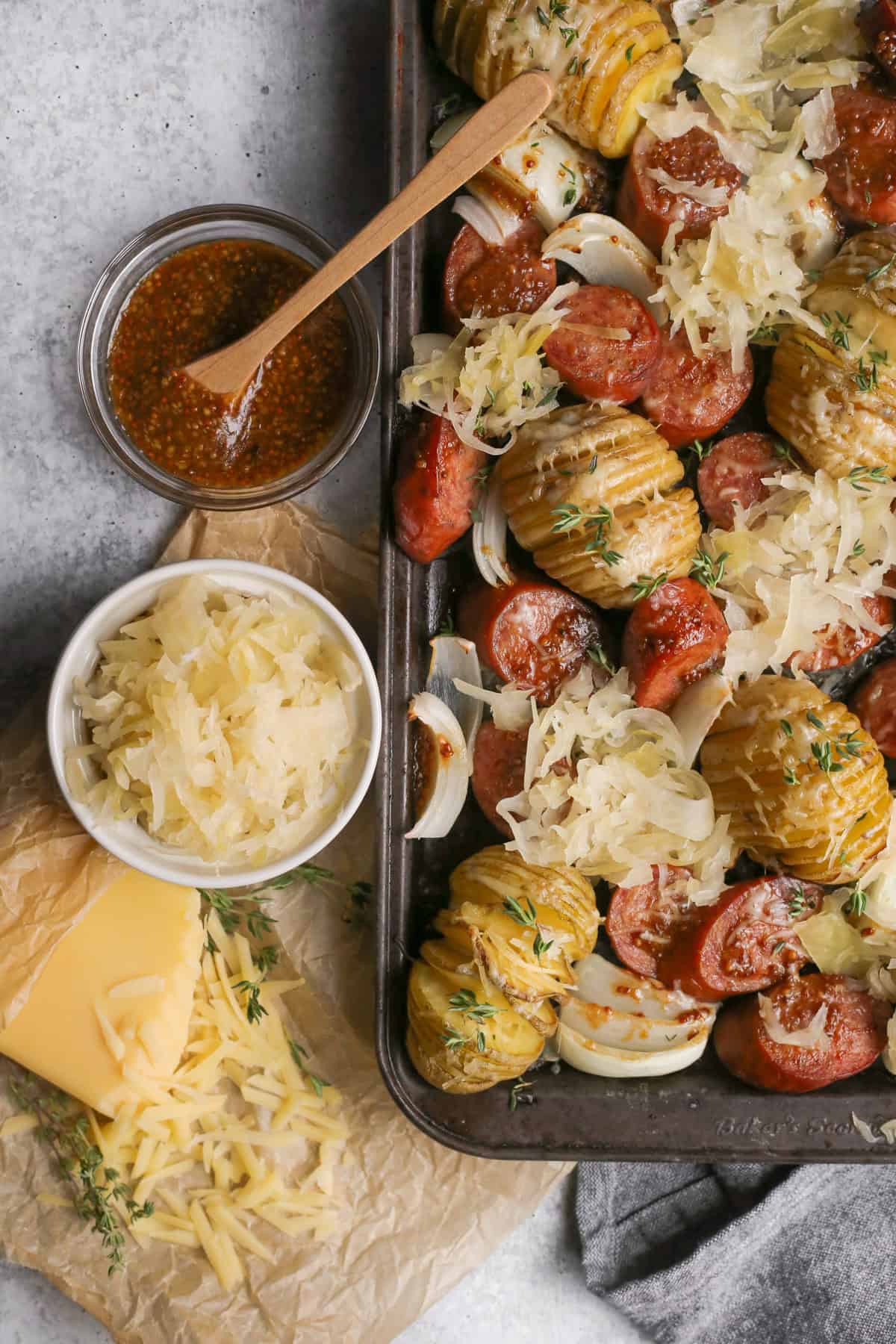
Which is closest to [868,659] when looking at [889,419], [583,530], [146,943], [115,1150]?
[889,419]

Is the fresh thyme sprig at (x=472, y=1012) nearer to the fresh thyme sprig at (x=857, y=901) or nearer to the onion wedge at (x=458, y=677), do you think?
the onion wedge at (x=458, y=677)

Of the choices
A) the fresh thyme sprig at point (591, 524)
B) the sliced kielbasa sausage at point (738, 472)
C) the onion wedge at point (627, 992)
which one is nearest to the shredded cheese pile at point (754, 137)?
the sliced kielbasa sausage at point (738, 472)

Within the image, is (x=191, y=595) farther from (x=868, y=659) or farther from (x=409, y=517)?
(x=868, y=659)

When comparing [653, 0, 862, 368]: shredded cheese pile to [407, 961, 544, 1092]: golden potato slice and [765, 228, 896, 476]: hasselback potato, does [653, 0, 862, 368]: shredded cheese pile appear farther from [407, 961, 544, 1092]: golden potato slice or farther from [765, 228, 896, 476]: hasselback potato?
[407, 961, 544, 1092]: golden potato slice

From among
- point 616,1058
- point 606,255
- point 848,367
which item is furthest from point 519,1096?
point 606,255

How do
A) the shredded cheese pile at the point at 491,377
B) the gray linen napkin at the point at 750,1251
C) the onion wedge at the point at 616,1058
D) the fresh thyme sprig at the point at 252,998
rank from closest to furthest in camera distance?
the shredded cheese pile at the point at 491,377 < the onion wedge at the point at 616,1058 < the fresh thyme sprig at the point at 252,998 < the gray linen napkin at the point at 750,1251

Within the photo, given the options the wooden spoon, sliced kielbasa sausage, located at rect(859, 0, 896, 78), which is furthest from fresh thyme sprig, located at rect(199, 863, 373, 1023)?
sliced kielbasa sausage, located at rect(859, 0, 896, 78)
